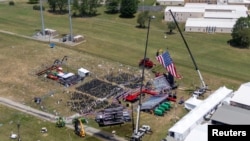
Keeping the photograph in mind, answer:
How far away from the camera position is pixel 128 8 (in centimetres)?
12231

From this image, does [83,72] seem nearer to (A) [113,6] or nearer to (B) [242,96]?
(B) [242,96]

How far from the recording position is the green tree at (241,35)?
100312 millimetres

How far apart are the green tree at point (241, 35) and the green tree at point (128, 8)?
109 feet

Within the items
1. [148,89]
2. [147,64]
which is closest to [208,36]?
[147,64]

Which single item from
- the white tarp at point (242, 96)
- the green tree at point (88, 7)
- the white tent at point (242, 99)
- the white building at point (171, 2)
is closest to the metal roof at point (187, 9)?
the white building at point (171, 2)

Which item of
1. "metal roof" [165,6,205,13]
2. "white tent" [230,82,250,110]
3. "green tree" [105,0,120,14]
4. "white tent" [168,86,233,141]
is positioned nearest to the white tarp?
"white tent" [230,82,250,110]

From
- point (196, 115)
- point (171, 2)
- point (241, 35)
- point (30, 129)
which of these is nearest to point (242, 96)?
point (196, 115)

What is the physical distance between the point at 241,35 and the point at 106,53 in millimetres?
35918

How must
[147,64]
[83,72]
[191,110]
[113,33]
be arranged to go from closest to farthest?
[191,110] → [83,72] → [147,64] → [113,33]

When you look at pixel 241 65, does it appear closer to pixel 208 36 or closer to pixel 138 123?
pixel 208 36

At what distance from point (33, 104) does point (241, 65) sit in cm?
4769

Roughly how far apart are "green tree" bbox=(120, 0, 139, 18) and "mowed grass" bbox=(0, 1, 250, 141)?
2755mm

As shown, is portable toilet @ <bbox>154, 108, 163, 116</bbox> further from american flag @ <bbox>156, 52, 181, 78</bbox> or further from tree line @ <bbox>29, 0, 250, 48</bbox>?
tree line @ <bbox>29, 0, 250, 48</bbox>

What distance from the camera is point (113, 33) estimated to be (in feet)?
342
